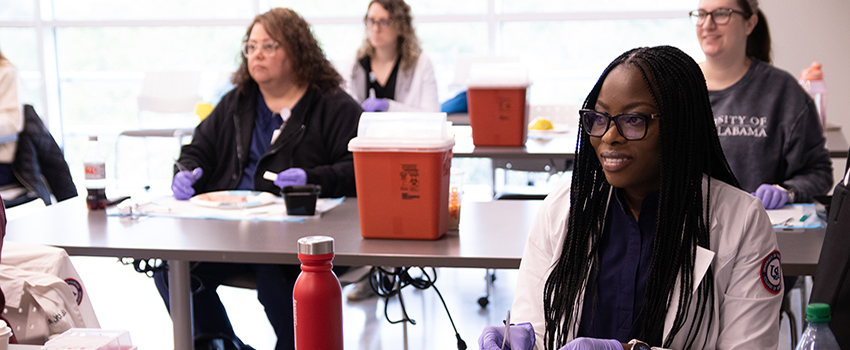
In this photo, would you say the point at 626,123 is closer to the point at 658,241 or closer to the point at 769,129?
the point at 658,241

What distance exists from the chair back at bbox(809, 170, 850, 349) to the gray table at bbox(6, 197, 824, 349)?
0.40 metres

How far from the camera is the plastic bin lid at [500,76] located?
316cm

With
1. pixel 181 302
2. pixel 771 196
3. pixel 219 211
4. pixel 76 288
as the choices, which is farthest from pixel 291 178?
pixel 771 196

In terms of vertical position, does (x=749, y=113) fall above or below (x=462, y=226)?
above

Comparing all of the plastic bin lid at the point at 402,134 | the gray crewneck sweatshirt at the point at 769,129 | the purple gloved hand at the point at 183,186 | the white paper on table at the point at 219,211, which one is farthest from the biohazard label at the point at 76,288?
the gray crewneck sweatshirt at the point at 769,129

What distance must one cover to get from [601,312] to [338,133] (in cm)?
161

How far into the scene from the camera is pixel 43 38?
22.3ft

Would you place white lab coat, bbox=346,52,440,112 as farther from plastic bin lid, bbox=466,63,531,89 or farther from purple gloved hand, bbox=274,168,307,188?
purple gloved hand, bbox=274,168,307,188

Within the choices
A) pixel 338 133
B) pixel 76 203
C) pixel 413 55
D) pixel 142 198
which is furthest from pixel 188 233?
pixel 413 55

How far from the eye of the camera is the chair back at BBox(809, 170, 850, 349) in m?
1.26

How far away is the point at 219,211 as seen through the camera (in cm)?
235

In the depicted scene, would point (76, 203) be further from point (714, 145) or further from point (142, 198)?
point (714, 145)

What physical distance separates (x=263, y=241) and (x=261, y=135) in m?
1.03

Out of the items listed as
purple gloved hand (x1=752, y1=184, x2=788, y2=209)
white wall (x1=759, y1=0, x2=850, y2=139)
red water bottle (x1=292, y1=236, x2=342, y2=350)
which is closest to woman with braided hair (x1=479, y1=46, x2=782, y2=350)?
red water bottle (x1=292, y1=236, x2=342, y2=350)
